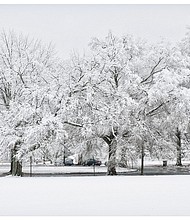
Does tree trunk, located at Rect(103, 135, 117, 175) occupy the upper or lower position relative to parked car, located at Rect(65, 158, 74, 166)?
upper

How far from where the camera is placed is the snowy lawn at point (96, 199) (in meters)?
9.68

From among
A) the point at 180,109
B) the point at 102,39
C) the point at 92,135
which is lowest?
the point at 92,135

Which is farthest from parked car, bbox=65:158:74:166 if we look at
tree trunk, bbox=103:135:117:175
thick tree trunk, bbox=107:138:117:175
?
thick tree trunk, bbox=107:138:117:175

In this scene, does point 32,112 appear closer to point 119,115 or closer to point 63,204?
point 119,115

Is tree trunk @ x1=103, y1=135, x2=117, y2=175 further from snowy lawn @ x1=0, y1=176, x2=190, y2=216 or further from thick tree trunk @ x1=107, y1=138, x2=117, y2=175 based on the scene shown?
snowy lawn @ x1=0, y1=176, x2=190, y2=216

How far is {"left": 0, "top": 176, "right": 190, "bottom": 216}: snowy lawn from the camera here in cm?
968

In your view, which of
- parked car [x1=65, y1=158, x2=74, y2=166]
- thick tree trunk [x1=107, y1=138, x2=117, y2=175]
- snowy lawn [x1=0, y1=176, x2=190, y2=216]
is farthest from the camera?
parked car [x1=65, y1=158, x2=74, y2=166]

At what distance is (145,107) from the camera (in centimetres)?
2355

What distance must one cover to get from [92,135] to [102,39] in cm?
595

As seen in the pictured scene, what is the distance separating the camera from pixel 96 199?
11.1 metres

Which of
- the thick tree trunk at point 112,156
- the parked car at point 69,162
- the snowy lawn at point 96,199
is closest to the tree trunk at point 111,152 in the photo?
the thick tree trunk at point 112,156

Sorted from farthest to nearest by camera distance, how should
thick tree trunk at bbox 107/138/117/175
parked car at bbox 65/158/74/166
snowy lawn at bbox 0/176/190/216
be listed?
parked car at bbox 65/158/74/166 < thick tree trunk at bbox 107/138/117/175 < snowy lawn at bbox 0/176/190/216

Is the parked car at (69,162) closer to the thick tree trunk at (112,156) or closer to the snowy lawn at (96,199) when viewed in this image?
the thick tree trunk at (112,156)
